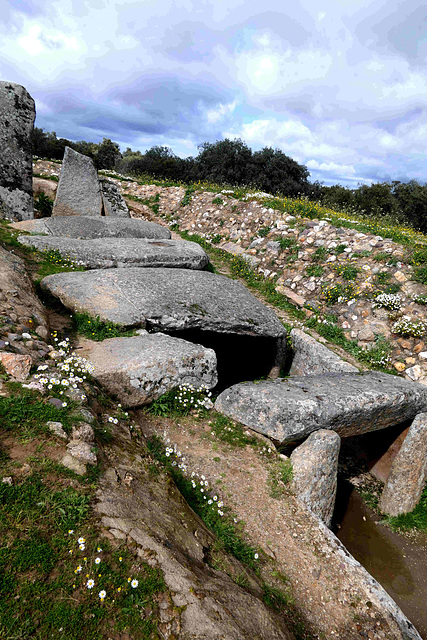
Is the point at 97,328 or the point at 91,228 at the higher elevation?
the point at 91,228

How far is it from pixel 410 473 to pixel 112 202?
506 inches

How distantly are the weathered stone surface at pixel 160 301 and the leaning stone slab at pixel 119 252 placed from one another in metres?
0.95

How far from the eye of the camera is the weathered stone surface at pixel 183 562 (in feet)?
7.28

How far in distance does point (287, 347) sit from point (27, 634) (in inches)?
284

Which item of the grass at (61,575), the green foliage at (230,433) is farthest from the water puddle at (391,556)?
the grass at (61,575)

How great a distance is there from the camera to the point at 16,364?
145 inches

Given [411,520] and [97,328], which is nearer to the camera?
[411,520]

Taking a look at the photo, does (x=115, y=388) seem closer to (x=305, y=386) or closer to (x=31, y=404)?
(x=31, y=404)

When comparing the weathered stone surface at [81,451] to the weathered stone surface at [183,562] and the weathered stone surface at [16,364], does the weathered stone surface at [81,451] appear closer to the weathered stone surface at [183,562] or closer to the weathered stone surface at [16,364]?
the weathered stone surface at [183,562]

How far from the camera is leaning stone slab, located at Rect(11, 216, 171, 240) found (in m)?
9.62

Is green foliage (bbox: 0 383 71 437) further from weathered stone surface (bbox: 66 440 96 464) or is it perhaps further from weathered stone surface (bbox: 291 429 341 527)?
weathered stone surface (bbox: 291 429 341 527)

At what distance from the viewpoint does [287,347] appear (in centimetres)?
845

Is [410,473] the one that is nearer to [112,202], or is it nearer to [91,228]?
[91,228]

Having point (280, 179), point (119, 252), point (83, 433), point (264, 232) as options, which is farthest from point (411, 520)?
point (280, 179)
